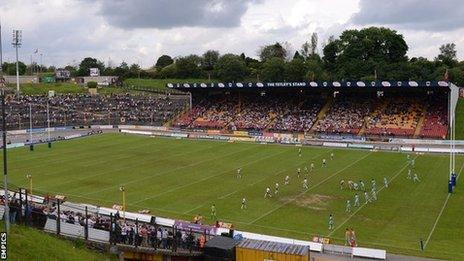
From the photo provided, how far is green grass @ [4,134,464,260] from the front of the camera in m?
36.3

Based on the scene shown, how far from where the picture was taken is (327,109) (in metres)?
91.9

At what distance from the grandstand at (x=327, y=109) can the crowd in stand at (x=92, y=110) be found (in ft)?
21.3

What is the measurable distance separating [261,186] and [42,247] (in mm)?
31790

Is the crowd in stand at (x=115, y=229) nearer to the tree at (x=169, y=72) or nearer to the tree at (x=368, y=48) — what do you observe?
the tree at (x=368, y=48)

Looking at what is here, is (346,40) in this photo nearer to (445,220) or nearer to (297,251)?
Result: (445,220)

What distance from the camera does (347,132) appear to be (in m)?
83.0

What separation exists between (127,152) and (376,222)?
40.1 metres

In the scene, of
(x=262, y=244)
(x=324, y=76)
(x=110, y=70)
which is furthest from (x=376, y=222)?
(x=110, y=70)

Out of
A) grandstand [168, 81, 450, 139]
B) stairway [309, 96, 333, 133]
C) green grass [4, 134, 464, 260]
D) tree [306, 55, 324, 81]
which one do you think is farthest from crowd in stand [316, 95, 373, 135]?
tree [306, 55, 324, 81]

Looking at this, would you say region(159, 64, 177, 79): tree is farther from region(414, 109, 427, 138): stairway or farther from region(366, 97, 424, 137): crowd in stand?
region(414, 109, 427, 138): stairway

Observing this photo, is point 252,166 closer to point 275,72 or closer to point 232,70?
point 275,72

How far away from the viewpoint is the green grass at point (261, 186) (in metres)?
36.3

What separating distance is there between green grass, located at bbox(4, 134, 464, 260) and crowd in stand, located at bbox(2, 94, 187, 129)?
26715 mm

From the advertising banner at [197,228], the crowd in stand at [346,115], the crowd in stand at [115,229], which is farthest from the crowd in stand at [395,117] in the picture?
the crowd in stand at [115,229]
